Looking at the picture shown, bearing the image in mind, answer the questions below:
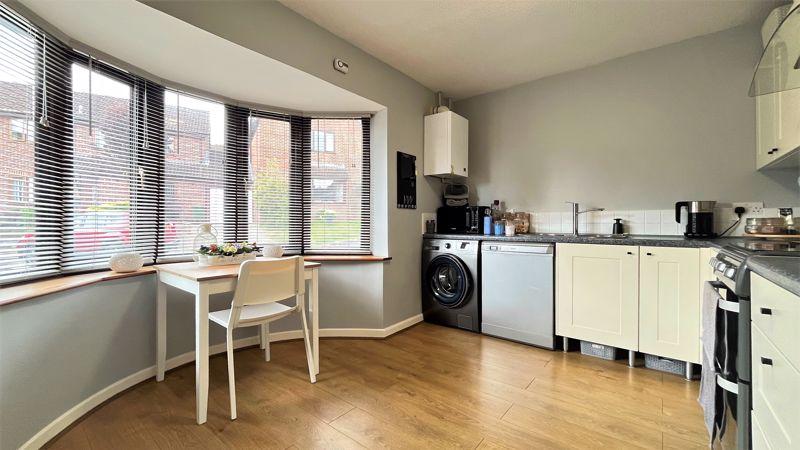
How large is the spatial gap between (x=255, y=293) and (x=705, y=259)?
2750 mm

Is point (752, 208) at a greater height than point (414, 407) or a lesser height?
greater

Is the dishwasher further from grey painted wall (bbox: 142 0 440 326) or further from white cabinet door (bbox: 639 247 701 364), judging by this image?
grey painted wall (bbox: 142 0 440 326)

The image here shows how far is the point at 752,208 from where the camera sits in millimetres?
2314

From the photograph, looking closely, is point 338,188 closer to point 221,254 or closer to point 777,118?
point 221,254

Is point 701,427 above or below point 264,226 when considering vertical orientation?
below

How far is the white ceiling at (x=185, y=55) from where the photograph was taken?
63.1 inches

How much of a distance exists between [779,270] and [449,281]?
7.96 feet

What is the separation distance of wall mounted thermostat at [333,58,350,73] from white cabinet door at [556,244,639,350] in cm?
221

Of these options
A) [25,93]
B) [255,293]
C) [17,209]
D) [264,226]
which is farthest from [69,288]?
[264,226]

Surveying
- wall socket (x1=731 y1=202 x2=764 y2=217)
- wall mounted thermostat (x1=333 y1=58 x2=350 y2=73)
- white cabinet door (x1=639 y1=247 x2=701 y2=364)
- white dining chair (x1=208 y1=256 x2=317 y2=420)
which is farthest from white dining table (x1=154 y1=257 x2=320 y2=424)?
wall socket (x1=731 y1=202 x2=764 y2=217)

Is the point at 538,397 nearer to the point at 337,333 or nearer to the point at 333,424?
the point at 333,424

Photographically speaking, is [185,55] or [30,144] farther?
[185,55]

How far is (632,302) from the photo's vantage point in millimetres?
2225

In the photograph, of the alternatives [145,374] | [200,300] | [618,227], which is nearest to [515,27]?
[618,227]
